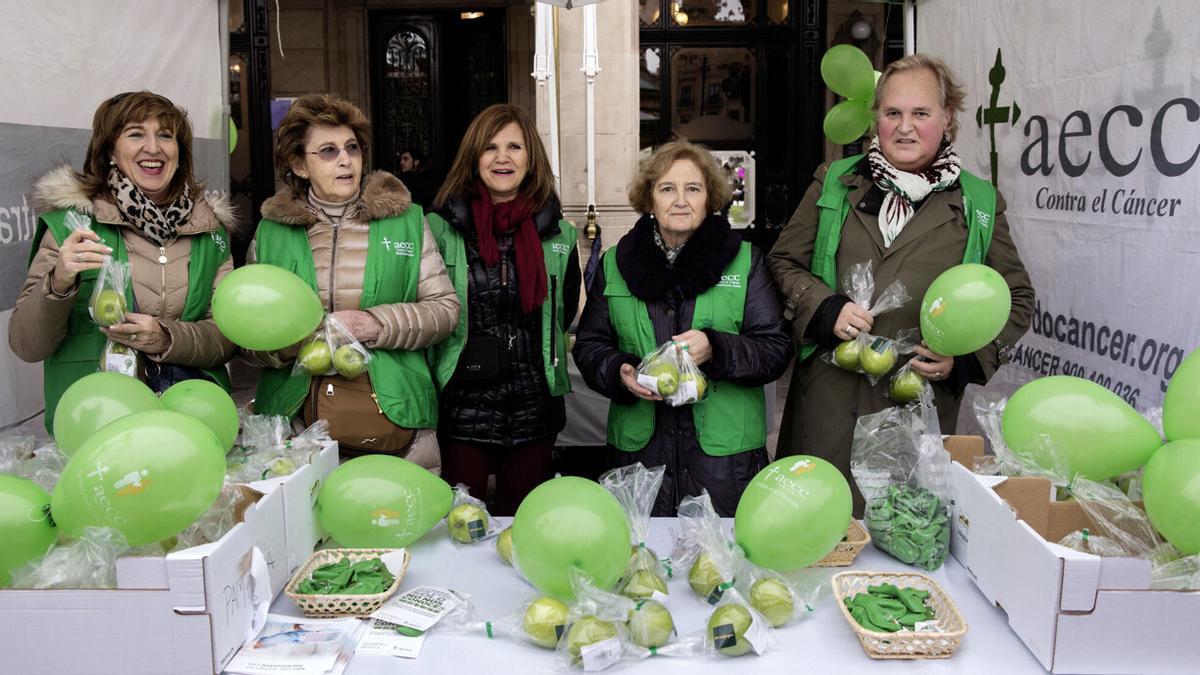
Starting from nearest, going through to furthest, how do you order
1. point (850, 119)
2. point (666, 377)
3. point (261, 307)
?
point (261, 307)
point (666, 377)
point (850, 119)

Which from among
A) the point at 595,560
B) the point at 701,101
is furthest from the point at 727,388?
the point at 701,101

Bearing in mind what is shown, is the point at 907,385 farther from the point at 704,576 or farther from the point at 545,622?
the point at 545,622

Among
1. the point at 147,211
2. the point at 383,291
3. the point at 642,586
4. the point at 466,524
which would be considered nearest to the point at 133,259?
the point at 147,211

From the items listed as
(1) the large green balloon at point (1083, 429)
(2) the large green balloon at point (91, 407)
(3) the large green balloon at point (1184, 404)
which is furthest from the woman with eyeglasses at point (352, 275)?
(3) the large green balloon at point (1184, 404)

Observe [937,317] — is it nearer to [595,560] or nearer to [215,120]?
[595,560]

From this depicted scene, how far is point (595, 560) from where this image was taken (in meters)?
1.93

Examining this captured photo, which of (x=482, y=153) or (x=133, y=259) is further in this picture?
(x=482, y=153)

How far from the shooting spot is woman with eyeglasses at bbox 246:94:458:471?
3125mm

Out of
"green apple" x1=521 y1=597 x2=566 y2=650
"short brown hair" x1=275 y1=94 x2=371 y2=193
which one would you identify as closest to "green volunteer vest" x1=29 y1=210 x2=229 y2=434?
"short brown hair" x1=275 y1=94 x2=371 y2=193

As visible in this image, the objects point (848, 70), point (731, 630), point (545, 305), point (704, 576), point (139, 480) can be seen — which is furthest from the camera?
point (848, 70)

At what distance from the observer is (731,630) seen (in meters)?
1.87

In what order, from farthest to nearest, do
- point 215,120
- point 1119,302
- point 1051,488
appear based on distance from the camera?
point 215,120 → point 1119,302 → point 1051,488

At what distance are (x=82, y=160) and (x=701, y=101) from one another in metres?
7.41

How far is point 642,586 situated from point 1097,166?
8.10ft
